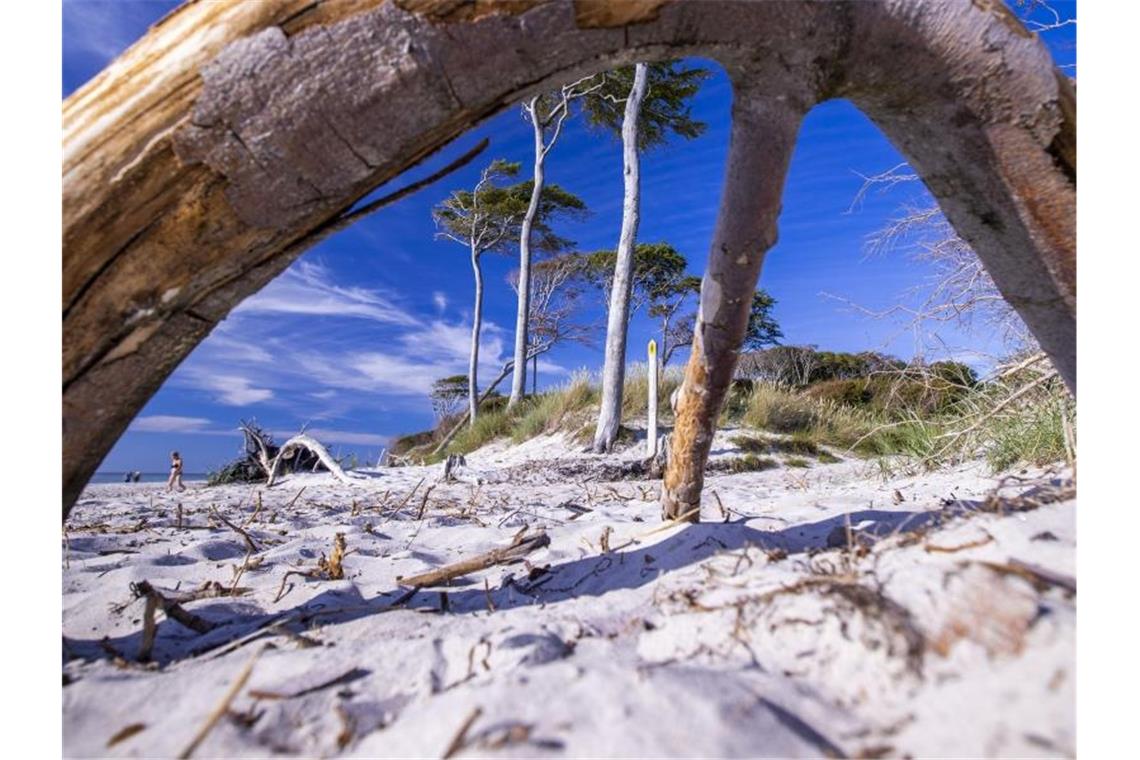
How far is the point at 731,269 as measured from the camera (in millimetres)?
1679

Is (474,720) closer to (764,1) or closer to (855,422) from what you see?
(764,1)

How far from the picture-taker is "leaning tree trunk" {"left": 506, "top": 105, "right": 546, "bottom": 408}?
15938 mm

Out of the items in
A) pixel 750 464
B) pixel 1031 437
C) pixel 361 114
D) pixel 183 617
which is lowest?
pixel 750 464

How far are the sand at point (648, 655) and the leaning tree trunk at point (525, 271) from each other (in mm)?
13385

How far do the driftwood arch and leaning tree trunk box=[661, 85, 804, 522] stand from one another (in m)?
0.01

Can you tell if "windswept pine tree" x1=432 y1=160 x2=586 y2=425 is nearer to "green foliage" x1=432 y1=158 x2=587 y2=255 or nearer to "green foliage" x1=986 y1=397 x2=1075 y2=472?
"green foliage" x1=432 y1=158 x2=587 y2=255

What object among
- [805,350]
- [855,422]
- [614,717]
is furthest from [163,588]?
[805,350]

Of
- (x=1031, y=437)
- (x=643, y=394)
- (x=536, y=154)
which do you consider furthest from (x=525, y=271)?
(x=1031, y=437)

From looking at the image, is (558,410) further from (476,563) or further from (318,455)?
(476,563)

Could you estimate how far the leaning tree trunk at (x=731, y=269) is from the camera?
1.53m

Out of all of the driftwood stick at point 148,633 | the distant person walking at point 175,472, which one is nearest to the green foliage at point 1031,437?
the driftwood stick at point 148,633

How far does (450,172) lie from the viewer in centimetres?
142

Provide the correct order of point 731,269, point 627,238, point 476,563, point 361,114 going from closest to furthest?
point 361,114 < point 731,269 < point 476,563 < point 627,238

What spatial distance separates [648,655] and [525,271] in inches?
637
